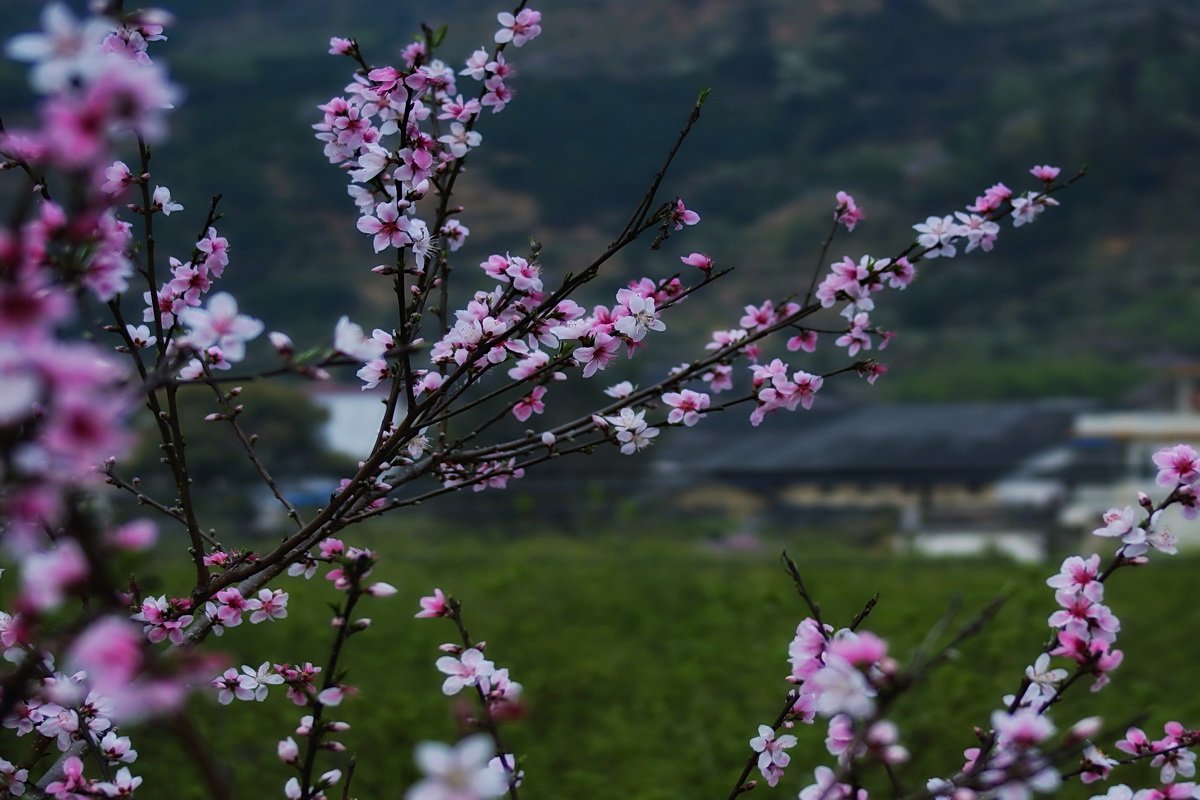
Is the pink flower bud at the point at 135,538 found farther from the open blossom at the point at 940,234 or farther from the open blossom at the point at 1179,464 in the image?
the open blossom at the point at 940,234

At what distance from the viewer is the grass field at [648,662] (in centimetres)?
362

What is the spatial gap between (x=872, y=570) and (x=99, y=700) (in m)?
5.60

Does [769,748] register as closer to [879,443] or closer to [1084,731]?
[1084,731]

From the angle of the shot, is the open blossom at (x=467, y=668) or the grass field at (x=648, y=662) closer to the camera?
the open blossom at (x=467, y=668)

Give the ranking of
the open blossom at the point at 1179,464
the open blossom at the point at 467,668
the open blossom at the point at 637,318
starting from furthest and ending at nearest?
the open blossom at the point at 637,318
the open blossom at the point at 1179,464
the open blossom at the point at 467,668

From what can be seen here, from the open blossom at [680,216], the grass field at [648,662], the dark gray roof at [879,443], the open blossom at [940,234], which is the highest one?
the open blossom at [680,216]

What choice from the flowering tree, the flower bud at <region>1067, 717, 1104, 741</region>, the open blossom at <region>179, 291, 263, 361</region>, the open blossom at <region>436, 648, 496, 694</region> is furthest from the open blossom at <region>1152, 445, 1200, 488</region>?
the open blossom at <region>179, 291, 263, 361</region>

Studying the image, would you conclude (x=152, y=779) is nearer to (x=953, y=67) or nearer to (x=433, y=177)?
(x=433, y=177)

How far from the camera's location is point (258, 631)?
4871 mm

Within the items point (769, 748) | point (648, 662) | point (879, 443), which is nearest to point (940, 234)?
point (769, 748)

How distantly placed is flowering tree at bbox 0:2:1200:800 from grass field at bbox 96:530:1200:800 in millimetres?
1254

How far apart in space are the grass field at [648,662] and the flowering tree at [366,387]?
1.25 metres

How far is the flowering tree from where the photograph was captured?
0.65m

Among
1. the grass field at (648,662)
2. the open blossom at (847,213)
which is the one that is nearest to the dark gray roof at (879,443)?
the grass field at (648,662)
